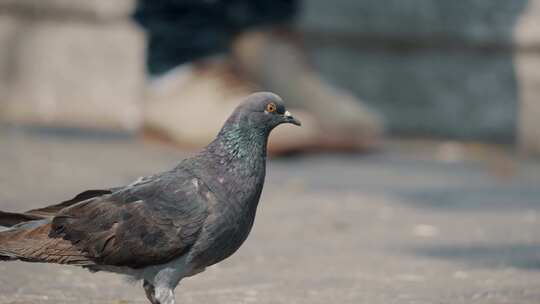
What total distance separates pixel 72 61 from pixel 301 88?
211cm

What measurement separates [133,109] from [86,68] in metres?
0.51

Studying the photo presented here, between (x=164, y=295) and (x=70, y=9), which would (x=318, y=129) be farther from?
(x=164, y=295)

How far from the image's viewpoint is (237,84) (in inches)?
296

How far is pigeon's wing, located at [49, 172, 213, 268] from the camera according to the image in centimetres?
356

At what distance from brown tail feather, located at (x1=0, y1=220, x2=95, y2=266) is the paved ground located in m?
0.36

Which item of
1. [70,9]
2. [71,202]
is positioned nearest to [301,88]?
[70,9]

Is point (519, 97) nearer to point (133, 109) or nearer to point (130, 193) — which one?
point (133, 109)

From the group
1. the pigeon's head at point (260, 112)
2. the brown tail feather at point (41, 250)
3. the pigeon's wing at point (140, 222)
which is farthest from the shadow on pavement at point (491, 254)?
→ the brown tail feather at point (41, 250)

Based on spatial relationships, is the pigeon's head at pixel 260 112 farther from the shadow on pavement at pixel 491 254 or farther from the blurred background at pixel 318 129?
the shadow on pavement at pixel 491 254

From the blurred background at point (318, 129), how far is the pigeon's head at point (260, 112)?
0.71m

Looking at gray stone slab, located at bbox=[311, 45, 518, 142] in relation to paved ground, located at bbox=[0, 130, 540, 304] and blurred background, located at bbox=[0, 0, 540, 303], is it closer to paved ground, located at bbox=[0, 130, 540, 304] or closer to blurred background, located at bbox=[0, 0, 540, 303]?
blurred background, located at bbox=[0, 0, 540, 303]

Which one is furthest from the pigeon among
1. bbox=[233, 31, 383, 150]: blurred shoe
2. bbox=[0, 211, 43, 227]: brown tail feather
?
bbox=[233, 31, 383, 150]: blurred shoe

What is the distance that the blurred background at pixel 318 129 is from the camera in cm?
463

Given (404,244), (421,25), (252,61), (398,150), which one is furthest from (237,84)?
(404,244)
